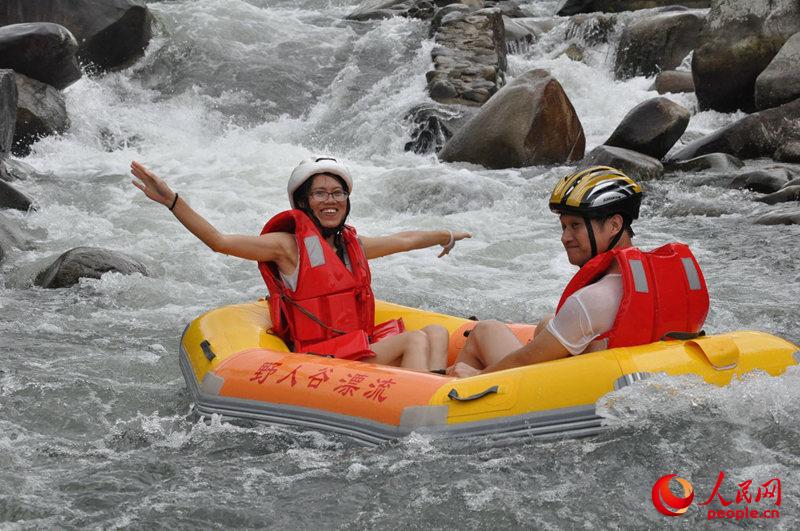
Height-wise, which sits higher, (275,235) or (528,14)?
(528,14)

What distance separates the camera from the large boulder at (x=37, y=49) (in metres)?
11.6

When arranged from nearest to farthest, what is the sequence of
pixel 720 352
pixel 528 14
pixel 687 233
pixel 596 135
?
1. pixel 720 352
2. pixel 687 233
3. pixel 596 135
4. pixel 528 14

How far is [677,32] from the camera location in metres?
14.7

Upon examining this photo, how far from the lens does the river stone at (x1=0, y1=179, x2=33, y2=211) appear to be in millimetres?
9273

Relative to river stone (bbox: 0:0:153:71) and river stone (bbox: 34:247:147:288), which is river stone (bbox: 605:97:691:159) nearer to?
river stone (bbox: 34:247:147:288)

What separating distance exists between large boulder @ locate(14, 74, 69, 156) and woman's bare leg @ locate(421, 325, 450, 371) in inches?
321

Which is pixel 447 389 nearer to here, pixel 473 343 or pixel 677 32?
pixel 473 343

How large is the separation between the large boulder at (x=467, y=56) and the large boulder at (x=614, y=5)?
3.20 m

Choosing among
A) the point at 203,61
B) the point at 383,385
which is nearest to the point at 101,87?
the point at 203,61

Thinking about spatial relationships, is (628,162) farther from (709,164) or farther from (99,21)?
(99,21)

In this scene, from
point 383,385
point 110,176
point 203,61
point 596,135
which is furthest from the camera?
point 203,61

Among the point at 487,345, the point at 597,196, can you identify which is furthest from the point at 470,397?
the point at 597,196

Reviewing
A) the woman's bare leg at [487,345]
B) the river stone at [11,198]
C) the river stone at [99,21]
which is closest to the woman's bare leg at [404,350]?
the woman's bare leg at [487,345]

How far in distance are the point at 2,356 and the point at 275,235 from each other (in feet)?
6.68
